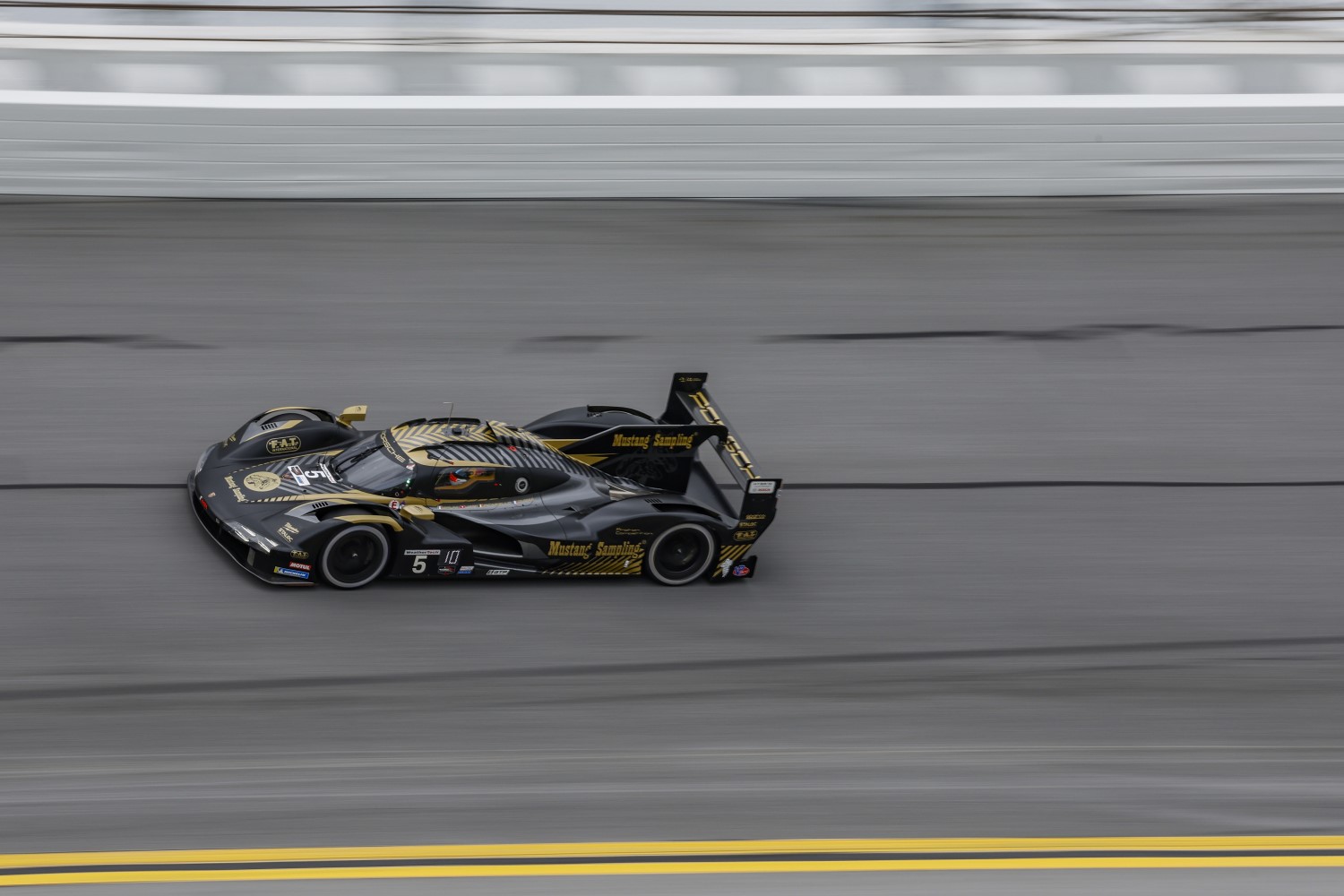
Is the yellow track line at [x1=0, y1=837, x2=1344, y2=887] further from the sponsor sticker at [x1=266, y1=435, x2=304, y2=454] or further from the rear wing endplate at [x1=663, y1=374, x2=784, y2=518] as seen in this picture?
the sponsor sticker at [x1=266, y1=435, x2=304, y2=454]

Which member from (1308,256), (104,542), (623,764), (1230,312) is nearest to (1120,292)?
(1230,312)

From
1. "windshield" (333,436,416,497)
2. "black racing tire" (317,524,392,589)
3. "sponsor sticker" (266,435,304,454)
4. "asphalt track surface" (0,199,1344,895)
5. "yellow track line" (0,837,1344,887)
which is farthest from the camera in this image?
"sponsor sticker" (266,435,304,454)

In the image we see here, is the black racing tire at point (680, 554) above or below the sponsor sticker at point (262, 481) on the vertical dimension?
above

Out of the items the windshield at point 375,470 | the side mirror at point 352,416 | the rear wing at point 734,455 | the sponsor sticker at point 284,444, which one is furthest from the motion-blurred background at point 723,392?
the side mirror at point 352,416

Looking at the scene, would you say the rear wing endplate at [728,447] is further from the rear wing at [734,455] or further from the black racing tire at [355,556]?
the black racing tire at [355,556]

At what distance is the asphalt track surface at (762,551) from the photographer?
6934mm

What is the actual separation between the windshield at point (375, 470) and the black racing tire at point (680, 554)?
1443 millimetres

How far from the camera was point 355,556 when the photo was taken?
8070mm

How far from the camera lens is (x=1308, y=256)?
13.6 metres

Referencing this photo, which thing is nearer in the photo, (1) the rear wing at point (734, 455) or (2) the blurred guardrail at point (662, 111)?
(1) the rear wing at point (734, 455)

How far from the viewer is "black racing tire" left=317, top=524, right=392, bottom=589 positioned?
797 cm

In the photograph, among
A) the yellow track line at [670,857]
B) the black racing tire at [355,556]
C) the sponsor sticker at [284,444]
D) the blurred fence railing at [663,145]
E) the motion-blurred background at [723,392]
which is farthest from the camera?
the blurred fence railing at [663,145]

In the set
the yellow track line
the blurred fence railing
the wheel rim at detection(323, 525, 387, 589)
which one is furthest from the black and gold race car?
the blurred fence railing

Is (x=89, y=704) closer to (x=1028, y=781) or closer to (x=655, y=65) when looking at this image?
(x=1028, y=781)
